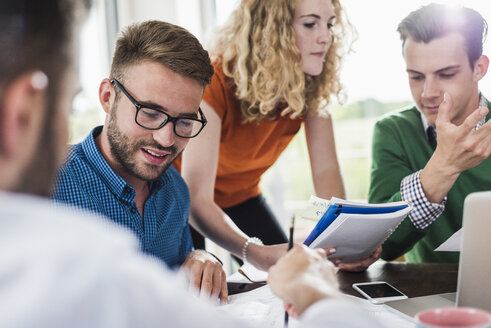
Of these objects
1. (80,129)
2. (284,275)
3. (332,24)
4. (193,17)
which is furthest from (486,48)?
(80,129)

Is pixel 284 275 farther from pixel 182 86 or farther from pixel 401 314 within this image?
pixel 182 86

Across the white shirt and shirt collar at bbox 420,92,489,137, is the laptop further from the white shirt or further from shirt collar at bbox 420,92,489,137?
shirt collar at bbox 420,92,489,137

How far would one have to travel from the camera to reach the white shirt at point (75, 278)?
0.45 meters

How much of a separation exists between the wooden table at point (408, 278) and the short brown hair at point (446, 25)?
0.80 metres

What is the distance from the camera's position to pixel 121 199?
4.45 ft

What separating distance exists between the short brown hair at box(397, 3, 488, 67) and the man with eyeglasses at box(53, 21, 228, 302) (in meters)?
0.85

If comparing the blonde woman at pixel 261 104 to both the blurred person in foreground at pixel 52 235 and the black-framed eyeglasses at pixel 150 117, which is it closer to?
the black-framed eyeglasses at pixel 150 117

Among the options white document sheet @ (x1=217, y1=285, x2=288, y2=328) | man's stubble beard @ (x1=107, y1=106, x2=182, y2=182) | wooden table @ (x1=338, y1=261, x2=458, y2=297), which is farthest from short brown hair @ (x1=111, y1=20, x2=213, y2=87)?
wooden table @ (x1=338, y1=261, x2=458, y2=297)

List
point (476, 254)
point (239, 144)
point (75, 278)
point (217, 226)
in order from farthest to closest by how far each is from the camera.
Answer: point (239, 144) → point (217, 226) → point (476, 254) → point (75, 278)

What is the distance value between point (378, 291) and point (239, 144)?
36.5 inches

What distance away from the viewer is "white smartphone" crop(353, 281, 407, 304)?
3.98 feet

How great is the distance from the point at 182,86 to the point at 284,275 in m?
0.74

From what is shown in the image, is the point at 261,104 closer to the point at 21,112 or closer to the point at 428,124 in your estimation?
the point at 428,124

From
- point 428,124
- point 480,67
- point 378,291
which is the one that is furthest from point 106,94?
point 480,67
